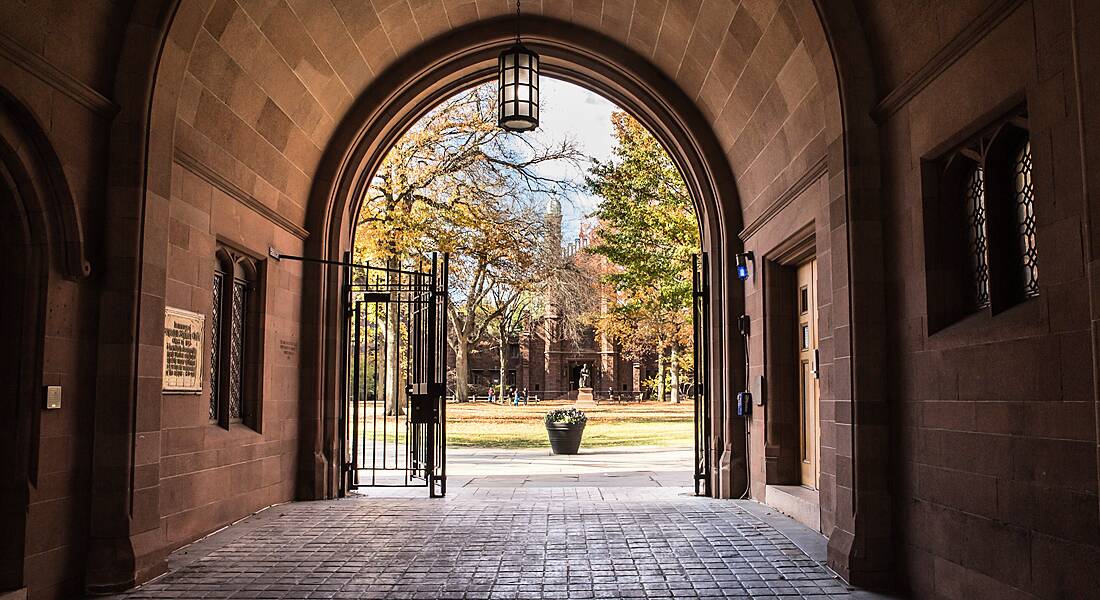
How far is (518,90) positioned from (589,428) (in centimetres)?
1832

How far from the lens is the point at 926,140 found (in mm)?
4824

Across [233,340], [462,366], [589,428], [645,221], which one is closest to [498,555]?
[233,340]

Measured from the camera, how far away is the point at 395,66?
9.50 meters

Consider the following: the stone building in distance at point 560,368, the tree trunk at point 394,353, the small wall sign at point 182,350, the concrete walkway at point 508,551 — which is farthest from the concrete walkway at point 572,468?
the stone building in distance at point 560,368

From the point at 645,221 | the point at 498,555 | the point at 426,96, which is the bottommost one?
the point at 498,555

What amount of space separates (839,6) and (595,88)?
4.92 metres

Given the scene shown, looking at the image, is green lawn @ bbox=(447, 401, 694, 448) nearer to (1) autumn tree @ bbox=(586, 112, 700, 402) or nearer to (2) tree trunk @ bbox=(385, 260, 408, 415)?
(2) tree trunk @ bbox=(385, 260, 408, 415)

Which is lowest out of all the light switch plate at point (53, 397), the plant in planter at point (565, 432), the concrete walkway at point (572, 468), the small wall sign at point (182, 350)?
the concrete walkway at point (572, 468)

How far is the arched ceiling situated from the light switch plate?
2095mm

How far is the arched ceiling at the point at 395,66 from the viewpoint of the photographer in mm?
6555

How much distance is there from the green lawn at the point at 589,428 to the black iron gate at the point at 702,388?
32.4ft

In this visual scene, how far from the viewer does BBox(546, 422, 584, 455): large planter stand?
1658cm

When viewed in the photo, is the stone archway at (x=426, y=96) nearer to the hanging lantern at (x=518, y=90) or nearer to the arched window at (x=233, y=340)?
the arched window at (x=233, y=340)

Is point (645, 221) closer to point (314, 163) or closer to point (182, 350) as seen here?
point (314, 163)
